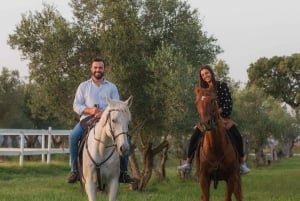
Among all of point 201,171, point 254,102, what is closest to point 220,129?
point 201,171

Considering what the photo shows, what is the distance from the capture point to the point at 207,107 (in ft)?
32.5

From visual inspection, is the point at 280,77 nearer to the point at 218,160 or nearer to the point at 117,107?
the point at 218,160

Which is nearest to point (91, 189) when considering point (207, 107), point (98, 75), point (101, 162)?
point (101, 162)

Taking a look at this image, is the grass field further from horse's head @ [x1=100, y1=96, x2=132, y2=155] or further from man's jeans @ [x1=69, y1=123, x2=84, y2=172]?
horse's head @ [x1=100, y1=96, x2=132, y2=155]

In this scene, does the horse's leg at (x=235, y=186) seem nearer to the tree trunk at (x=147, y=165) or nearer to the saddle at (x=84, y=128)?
the saddle at (x=84, y=128)

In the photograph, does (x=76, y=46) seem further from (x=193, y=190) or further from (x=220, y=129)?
(x=220, y=129)

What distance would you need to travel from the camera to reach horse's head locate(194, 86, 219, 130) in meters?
9.90

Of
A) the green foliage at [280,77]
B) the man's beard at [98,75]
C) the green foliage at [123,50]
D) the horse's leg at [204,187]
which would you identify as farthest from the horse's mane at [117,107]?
the green foliage at [280,77]

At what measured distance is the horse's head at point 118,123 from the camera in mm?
8158

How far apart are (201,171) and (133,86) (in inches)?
387

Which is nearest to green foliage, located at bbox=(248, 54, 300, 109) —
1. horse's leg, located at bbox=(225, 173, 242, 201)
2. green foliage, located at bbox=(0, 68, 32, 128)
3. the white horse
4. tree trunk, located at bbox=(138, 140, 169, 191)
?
green foliage, located at bbox=(0, 68, 32, 128)

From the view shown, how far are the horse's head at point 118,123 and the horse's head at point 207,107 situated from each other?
1.69 metres

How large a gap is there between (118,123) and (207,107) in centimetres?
214

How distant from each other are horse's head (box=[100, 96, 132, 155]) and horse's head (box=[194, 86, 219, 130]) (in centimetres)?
169
